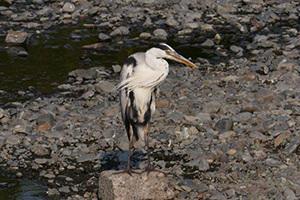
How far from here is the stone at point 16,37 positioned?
14.4 m

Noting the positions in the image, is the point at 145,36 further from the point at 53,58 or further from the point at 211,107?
the point at 211,107

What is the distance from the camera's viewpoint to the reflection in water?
8828 millimetres

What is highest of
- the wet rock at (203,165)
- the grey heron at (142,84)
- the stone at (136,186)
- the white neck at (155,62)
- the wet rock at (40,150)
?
the white neck at (155,62)

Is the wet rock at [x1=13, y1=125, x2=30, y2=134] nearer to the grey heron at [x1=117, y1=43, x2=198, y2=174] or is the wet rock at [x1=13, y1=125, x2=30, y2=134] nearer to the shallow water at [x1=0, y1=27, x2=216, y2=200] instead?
the shallow water at [x1=0, y1=27, x2=216, y2=200]

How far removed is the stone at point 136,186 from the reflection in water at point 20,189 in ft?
2.74

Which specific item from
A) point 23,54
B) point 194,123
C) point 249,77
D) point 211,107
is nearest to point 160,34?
point 23,54

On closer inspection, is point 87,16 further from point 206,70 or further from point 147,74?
point 147,74

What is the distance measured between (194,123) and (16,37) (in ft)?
17.8

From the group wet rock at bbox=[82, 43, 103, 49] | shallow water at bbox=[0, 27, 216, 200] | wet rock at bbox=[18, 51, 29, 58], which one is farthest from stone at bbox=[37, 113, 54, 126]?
wet rock at bbox=[82, 43, 103, 49]

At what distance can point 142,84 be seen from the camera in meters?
8.35

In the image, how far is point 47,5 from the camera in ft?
55.7

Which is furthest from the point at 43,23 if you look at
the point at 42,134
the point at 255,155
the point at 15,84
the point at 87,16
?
the point at 255,155

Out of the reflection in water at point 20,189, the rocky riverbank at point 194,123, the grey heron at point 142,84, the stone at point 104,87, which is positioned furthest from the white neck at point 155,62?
the stone at point 104,87

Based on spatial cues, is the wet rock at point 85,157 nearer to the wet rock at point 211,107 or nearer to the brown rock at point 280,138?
the wet rock at point 211,107
